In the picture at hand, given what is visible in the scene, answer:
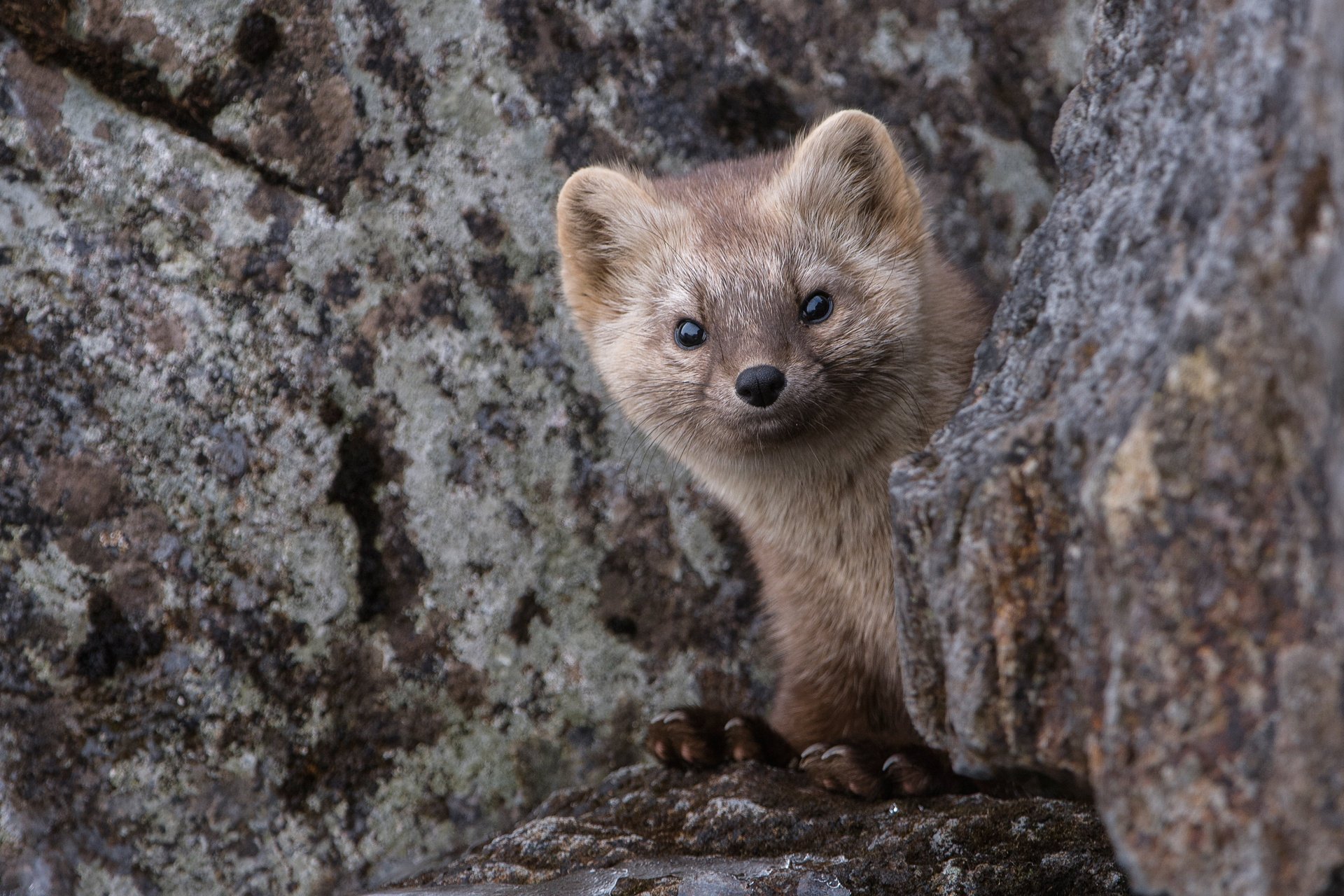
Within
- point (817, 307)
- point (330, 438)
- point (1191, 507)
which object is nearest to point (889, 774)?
point (817, 307)

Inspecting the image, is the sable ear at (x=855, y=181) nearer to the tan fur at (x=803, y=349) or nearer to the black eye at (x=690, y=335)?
the tan fur at (x=803, y=349)

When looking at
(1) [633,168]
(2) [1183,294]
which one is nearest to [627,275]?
(1) [633,168]

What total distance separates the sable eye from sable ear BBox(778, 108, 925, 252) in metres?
0.50

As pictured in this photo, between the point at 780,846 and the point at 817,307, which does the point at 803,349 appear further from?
the point at 780,846

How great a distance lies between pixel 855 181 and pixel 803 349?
0.72 m

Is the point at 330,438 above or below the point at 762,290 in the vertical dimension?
below

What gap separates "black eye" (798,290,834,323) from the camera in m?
3.45

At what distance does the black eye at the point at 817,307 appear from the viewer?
3449mm

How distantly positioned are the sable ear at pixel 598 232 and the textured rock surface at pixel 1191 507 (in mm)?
1826

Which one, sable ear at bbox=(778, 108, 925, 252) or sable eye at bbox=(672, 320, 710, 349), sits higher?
sable ear at bbox=(778, 108, 925, 252)

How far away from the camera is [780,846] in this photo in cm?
291

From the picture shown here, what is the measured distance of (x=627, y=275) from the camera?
384 centimetres

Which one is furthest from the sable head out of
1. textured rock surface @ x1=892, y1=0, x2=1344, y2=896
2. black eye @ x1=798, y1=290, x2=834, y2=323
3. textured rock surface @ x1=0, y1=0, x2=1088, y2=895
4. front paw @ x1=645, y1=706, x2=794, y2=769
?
textured rock surface @ x1=892, y1=0, x2=1344, y2=896

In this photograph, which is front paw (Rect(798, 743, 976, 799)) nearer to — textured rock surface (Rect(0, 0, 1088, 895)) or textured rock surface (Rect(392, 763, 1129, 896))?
textured rock surface (Rect(392, 763, 1129, 896))
